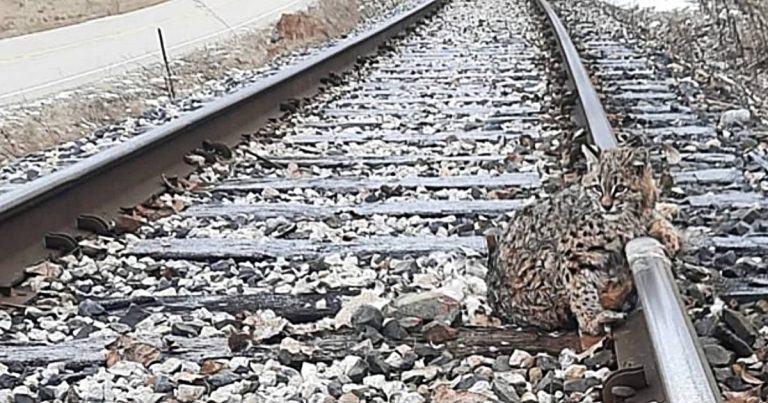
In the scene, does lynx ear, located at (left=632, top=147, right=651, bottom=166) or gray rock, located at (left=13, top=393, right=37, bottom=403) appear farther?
lynx ear, located at (left=632, top=147, right=651, bottom=166)

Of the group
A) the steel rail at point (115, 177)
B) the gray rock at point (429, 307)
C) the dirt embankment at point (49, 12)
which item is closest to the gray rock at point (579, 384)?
the gray rock at point (429, 307)

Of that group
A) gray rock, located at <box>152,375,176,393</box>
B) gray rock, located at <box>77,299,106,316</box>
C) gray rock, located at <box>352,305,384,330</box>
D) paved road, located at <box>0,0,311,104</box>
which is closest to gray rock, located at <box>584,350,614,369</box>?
gray rock, located at <box>352,305,384,330</box>

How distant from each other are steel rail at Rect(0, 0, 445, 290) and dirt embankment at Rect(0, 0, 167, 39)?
1175 centimetres

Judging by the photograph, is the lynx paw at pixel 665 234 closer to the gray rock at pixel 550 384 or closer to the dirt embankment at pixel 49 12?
the gray rock at pixel 550 384

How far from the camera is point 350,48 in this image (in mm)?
8914

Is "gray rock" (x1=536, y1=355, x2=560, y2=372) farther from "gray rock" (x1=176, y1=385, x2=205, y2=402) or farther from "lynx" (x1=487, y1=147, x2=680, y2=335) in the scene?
"gray rock" (x1=176, y1=385, x2=205, y2=402)

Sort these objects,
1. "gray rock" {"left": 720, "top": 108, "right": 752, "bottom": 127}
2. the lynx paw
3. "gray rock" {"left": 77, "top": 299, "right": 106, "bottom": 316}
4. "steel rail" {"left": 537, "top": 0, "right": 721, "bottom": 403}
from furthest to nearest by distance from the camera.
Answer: "gray rock" {"left": 720, "top": 108, "right": 752, "bottom": 127} < "gray rock" {"left": 77, "top": 299, "right": 106, "bottom": 316} < the lynx paw < "steel rail" {"left": 537, "top": 0, "right": 721, "bottom": 403}

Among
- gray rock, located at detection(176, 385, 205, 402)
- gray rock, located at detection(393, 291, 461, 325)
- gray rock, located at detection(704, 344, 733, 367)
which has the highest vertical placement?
gray rock, located at detection(393, 291, 461, 325)

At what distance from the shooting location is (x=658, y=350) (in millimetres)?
2029

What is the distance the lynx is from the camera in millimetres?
2539

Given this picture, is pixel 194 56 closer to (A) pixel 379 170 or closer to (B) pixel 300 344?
(A) pixel 379 170

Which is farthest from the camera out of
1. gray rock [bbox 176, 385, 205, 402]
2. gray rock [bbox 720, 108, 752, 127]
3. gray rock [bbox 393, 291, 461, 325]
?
gray rock [bbox 720, 108, 752, 127]

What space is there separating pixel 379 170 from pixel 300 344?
2.18 meters

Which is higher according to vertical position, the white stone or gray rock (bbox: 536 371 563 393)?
the white stone
